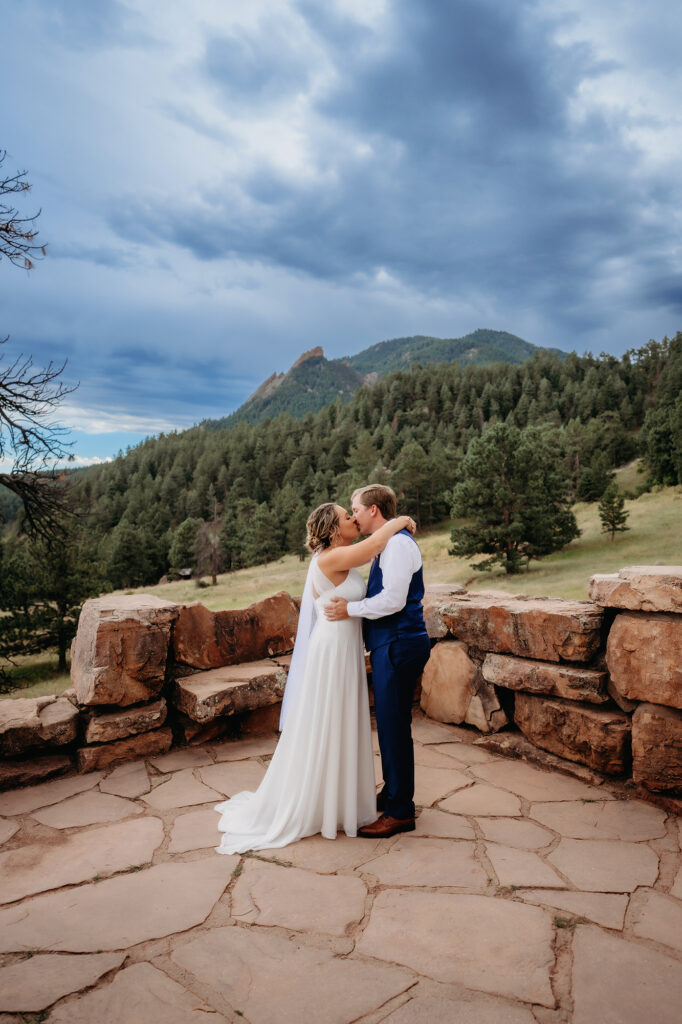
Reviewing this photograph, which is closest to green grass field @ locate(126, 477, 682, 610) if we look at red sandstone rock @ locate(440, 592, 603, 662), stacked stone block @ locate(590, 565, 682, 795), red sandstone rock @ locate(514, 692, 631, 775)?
red sandstone rock @ locate(440, 592, 603, 662)

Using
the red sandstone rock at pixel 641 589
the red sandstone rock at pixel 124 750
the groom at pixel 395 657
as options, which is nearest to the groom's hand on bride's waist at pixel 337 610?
the groom at pixel 395 657

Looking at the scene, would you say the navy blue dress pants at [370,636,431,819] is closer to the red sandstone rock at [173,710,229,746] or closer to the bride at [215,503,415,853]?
the bride at [215,503,415,853]

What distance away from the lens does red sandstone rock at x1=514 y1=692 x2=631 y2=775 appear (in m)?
3.94

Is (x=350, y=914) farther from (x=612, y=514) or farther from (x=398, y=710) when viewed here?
(x=612, y=514)

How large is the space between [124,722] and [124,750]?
227 millimetres

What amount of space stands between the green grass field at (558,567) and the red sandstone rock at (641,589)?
12.2m

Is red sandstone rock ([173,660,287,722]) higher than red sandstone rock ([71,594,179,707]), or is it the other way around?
red sandstone rock ([71,594,179,707])

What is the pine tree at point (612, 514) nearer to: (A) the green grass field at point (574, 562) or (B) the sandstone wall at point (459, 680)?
(A) the green grass field at point (574, 562)

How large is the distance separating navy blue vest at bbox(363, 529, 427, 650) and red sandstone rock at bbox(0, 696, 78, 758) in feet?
8.17

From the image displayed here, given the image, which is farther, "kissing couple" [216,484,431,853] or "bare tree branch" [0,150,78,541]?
"bare tree branch" [0,150,78,541]

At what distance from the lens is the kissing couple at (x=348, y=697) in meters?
3.38

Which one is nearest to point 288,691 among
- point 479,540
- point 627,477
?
point 479,540

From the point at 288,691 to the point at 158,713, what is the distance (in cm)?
158

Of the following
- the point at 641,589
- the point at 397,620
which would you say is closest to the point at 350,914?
the point at 397,620
